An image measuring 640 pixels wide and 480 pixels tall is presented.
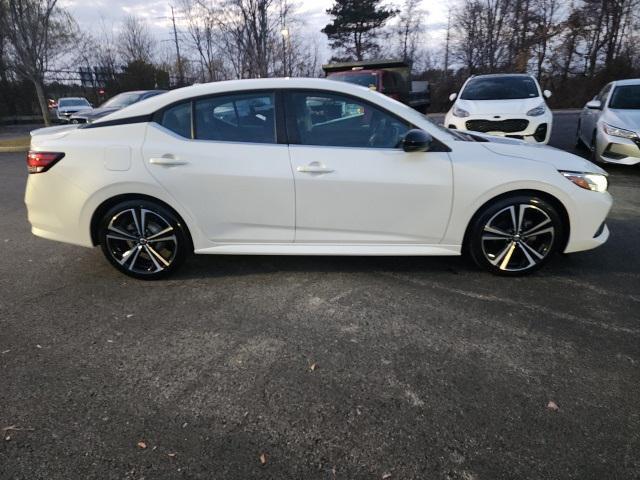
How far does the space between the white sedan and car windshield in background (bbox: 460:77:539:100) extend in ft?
19.3

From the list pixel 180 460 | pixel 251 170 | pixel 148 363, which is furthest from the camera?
pixel 251 170

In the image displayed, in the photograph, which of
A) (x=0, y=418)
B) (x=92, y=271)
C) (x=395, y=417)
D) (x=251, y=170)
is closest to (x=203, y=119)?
(x=251, y=170)

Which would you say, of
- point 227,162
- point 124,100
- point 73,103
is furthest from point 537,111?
point 73,103

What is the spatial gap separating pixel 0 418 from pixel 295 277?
2.19 metres

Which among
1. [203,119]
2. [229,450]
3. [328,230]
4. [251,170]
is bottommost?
[229,450]

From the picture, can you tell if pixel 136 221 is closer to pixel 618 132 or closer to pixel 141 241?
pixel 141 241

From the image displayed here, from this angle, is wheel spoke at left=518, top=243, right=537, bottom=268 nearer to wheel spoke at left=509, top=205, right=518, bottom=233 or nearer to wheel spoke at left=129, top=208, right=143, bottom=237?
wheel spoke at left=509, top=205, right=518, bottom=233

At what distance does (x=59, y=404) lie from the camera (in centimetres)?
234

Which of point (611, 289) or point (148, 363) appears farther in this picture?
point (611, 289)

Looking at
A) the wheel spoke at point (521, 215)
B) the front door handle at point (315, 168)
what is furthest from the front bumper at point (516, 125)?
the front door handle at point (315, 168)

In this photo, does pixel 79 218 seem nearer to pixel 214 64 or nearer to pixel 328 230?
pixel 328 230

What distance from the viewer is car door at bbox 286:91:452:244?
3414 mm

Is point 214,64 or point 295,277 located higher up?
point 214,64

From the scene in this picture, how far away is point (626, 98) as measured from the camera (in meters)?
8.28
